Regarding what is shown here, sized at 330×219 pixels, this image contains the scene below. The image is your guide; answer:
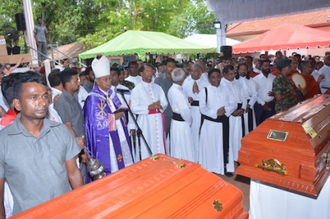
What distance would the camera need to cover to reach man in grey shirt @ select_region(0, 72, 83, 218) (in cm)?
A: 163

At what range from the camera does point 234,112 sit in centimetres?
449

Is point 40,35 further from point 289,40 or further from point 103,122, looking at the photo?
point 289,40

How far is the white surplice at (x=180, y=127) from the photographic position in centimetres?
413

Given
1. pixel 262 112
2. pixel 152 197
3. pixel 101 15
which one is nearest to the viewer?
pixel 152 197

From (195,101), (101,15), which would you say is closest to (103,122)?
(195,101)

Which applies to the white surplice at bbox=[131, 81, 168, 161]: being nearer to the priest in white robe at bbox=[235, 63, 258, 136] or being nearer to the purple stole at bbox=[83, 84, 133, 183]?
the purple stole at bbox=[83, 84, 133, 183]

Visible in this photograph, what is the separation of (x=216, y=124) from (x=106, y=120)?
189cm

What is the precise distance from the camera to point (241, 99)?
187 inches

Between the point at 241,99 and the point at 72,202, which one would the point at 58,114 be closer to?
the point at 72,202

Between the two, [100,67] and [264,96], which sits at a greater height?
[100,67]

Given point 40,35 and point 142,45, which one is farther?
point 40,35

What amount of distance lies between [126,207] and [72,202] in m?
0.32

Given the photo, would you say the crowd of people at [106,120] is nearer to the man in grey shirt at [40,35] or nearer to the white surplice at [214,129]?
the white surplice at [214,129]

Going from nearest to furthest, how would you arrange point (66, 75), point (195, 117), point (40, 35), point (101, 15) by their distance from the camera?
point (66, 75), point (195, 117), point (40, 35), point (101, 15)
